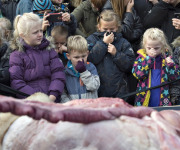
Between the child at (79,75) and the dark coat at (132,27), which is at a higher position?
the dark coat at (132,27)

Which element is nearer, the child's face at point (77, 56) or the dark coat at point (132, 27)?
the child's face at point (77, 56)

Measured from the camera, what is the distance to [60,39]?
3096mm

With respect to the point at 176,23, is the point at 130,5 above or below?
above

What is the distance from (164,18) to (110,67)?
882 millimetres

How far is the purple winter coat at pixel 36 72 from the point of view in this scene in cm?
252

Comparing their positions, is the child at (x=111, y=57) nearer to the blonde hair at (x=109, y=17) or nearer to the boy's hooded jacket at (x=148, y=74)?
the blonde hair at (x=109, y=17)

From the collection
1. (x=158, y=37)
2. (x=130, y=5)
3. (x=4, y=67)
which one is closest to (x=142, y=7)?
(x=130, y=5)

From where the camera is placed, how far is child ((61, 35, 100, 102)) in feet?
8.92

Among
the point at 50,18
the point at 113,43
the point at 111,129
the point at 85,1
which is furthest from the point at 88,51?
the point at 111,129

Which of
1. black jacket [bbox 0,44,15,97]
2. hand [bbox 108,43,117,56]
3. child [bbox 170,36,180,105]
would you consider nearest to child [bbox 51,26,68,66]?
hand [bbox 108,43,117,56]

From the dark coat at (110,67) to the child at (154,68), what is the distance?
0.14m

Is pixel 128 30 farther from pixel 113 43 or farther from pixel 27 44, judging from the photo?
pixel 27 44

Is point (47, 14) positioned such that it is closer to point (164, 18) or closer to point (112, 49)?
point (112, 49)

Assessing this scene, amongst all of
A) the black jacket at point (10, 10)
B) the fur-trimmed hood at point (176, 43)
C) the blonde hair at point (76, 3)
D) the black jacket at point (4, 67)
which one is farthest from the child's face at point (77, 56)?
the black jacket at point (10, 10)
